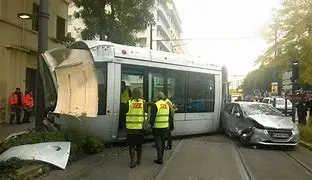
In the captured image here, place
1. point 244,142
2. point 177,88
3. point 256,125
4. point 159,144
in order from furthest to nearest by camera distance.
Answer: point 177,88 → point 244,142 → point 256,125 → point 159,144

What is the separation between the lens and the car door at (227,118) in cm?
1817

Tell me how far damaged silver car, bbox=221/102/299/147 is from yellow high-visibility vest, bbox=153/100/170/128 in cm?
480

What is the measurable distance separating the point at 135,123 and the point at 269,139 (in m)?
5.75

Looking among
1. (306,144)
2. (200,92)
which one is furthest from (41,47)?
(306,144)

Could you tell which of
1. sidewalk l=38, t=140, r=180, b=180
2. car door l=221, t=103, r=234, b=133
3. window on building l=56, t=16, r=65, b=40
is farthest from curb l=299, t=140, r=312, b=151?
window on building l=56, t=16, r=65, b=40

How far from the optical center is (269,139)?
1537cm

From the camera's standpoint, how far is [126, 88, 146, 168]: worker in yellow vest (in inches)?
440

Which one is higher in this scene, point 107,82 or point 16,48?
point 16,48

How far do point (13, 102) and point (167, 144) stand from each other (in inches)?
394

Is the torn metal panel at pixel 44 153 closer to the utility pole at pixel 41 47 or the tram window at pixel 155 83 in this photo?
the utility pole at pixel 41 47

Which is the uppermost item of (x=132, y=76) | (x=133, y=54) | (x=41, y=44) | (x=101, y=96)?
(x=41, y=44)

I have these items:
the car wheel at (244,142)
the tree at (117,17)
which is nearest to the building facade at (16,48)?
the tree at (117,17)

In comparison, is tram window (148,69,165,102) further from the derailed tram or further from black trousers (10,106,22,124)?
black trousers (10,106,22,124)

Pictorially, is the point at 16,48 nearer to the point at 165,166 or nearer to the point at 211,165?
the point at 165,166
